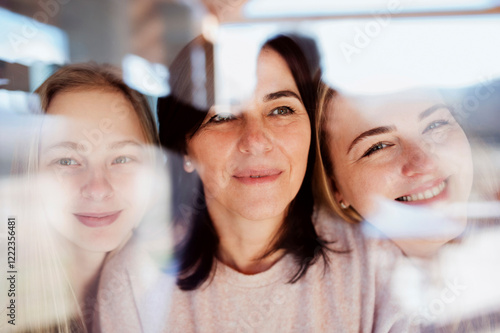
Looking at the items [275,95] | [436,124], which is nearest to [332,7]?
[275,95]

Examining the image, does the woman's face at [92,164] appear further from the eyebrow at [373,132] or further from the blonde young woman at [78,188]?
the eyebrow at [373,132]

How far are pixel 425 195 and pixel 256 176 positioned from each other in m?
0.43

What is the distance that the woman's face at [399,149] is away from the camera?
87 centimetres

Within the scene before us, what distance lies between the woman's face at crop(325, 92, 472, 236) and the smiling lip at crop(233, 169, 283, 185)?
0.16 metres

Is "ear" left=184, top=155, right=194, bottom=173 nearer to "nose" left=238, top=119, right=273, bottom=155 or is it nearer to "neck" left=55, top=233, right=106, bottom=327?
"nose" left=238, top=119, right=273, bottom=155

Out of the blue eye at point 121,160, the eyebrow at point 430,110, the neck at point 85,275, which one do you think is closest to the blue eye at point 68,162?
the blue eye at point 121,160

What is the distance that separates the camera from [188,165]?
0.89 metres

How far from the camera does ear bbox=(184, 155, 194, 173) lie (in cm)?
89

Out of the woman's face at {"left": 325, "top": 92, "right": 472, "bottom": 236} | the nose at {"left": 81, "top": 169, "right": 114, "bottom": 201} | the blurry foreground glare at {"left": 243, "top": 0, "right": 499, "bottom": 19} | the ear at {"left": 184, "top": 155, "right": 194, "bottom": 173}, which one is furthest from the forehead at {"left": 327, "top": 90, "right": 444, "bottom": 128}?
the nose at {"left": 81, "top": 169, "right": 114, "bottom": 201}

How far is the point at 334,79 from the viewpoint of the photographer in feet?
2.90

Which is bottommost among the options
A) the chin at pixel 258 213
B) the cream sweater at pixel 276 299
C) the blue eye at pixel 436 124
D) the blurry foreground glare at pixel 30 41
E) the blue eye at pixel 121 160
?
the cream sweater at pixel 276 299

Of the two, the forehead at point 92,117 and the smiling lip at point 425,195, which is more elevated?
the forehead at point 92,117

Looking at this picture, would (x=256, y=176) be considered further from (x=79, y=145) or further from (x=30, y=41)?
(x=30, y=41)

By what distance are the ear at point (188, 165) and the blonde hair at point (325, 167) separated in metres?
0.32
